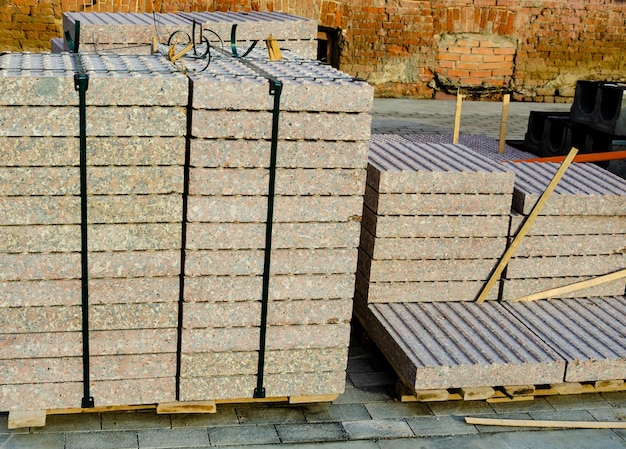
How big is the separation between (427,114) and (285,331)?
13.3m

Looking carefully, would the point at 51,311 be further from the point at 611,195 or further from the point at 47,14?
the point at 47,14

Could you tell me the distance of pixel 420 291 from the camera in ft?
24.7

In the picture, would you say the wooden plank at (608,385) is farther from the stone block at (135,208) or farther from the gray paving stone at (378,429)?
the stone block at (135,208)

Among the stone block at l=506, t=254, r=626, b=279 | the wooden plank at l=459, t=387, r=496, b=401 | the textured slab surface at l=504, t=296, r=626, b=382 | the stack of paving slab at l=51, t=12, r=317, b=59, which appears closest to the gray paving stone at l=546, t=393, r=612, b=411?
the textured slab surface at l=504, t=296, r=626, b=382

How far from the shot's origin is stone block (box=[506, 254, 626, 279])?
25.2 ft

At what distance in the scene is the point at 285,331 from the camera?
6223mm

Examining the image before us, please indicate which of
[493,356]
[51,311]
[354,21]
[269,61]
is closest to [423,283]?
Result: [493,356]

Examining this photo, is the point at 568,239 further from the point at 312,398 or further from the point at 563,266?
the point at 312,398

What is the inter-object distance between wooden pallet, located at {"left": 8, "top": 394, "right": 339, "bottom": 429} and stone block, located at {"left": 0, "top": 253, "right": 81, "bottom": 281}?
0.99 meters

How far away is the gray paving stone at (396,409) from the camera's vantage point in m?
6.53

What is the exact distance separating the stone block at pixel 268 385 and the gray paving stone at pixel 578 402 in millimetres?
1777

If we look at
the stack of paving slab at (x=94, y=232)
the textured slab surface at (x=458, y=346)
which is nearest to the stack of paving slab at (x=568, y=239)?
the textured slab surface at (x=458, y=346)

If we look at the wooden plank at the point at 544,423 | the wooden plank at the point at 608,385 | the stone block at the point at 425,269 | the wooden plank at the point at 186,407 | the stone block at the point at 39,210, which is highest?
the stone block at the point at 39,210

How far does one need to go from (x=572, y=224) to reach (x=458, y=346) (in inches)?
69.5
